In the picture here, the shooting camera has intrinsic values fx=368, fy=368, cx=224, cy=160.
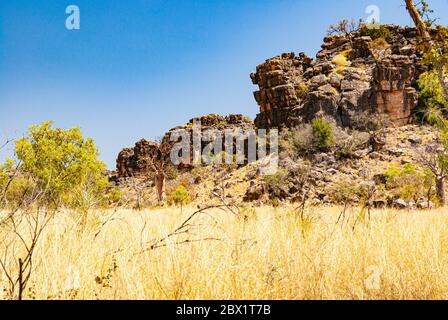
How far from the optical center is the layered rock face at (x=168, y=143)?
60731mm

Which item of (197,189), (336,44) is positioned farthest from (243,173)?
(336,44)

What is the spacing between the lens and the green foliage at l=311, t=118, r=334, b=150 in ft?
135

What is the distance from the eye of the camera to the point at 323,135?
4119 centimetres

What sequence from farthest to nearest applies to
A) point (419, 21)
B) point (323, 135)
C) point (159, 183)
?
point (323, 135) < point (159, 183) < point (419, 21)

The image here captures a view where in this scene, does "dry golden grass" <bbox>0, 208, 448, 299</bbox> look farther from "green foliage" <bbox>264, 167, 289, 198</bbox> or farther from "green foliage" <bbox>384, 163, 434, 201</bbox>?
"green foliage" <bbox>264, 167, 289, 198</bbox>

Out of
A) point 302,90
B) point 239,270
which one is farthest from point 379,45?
point 239,270

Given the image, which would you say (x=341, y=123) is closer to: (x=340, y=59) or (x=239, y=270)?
(x=340, y=59)

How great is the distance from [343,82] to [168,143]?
2780 centimetres

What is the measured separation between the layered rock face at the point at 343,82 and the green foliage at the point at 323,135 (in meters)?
3.31

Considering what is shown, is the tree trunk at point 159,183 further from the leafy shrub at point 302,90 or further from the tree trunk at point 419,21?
the tree trunk at point 419,21

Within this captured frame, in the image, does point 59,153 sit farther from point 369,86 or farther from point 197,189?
point 369,86

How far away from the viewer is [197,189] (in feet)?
146

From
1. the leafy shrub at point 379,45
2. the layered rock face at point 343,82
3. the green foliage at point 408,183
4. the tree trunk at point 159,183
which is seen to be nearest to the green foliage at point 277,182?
the green foliage at point 408,183

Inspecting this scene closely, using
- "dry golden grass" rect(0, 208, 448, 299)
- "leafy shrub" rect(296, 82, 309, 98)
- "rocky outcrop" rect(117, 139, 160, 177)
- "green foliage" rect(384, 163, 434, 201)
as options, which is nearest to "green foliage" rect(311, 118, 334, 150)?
"leafy shrub" rect(296, 82, 309, 98)
